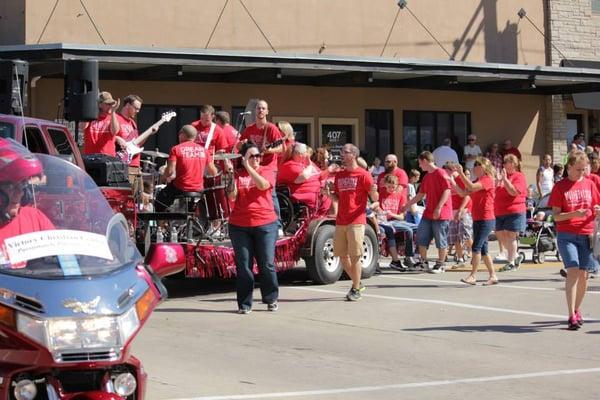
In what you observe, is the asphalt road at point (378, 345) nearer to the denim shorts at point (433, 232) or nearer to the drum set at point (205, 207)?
the drum set at point (205, 207)

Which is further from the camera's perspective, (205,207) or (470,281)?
(470,281)

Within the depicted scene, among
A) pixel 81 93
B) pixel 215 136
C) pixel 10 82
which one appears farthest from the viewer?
pixel 215 136

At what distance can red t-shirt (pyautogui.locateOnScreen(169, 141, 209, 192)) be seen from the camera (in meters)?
13.9

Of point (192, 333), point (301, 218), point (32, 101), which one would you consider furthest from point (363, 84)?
point (192, 333)

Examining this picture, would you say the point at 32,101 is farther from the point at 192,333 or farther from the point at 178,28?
the point at 192,333

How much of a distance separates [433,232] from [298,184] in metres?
2.91

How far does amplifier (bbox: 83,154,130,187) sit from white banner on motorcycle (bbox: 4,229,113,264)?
→ 6.87 meters

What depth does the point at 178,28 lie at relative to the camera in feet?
76.3

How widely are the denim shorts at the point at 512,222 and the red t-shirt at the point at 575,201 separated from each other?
527cm

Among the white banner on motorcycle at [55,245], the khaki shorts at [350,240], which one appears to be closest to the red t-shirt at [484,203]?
the khaki shorts at [350,240]

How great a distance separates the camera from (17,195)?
19.1 ft

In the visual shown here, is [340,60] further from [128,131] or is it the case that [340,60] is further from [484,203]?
[484,203]

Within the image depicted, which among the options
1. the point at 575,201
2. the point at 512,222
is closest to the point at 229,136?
the point at 512,222

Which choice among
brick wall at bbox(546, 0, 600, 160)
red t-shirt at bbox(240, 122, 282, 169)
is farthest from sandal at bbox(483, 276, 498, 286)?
brick wall at bbox(546, 0, 600, 160)
